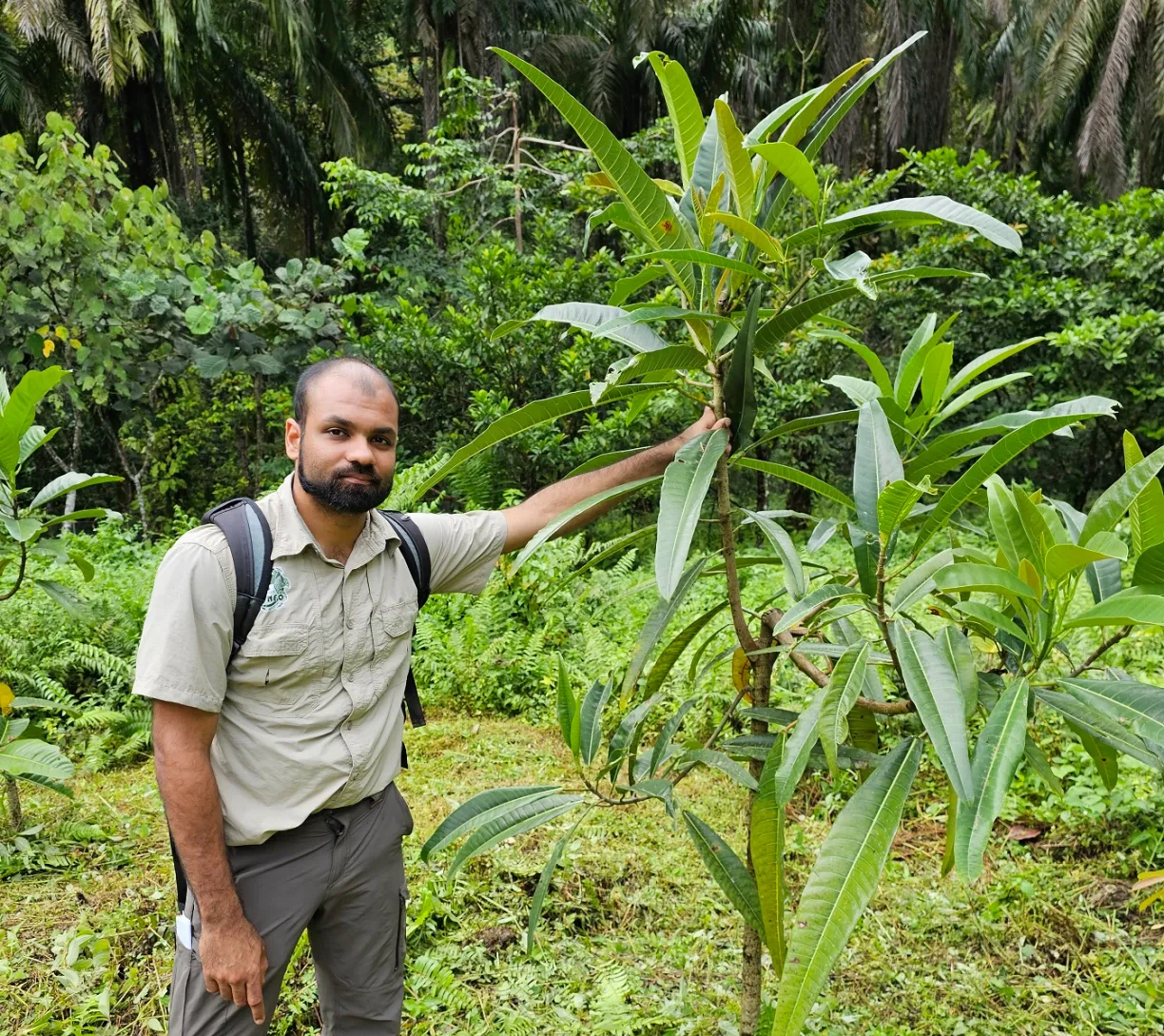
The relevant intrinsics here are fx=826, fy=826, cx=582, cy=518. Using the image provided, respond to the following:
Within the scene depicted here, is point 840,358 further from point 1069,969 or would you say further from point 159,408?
point 159,408

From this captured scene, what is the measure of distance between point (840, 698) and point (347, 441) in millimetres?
980

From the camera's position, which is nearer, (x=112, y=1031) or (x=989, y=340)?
(x=112, y=1031)

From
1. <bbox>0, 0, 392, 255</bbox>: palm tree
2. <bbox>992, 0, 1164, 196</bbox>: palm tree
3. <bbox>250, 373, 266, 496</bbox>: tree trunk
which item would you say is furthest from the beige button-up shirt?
<bbox>992, 0, 1164, 196</bbox>: palm tree

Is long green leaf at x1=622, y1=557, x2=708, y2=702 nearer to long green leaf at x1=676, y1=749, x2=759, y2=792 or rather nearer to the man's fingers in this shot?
long green leaf at x1=676, y1=749, x2=759, y2=792

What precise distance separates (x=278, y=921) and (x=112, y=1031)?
94cm

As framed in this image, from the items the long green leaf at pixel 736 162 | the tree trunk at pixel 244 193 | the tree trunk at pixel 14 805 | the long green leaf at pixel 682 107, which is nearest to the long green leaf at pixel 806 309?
the long green leaf at pixel 736 162

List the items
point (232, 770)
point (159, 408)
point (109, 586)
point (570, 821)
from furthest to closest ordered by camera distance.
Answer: point (159, 408), point (109, 586), point (570, 821), point (232, 770)

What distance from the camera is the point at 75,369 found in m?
5.31

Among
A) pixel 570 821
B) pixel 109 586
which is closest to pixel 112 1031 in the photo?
pixel 570 821

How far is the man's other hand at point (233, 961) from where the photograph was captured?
138 centimetres

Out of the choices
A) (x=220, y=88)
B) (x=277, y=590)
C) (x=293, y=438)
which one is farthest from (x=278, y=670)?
(x=220, y=88)

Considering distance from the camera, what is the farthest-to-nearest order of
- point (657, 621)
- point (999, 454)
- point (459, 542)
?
1. point (459, 542)
2. point (657, 621)
3. point (999, 454)

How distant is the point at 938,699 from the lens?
91cm

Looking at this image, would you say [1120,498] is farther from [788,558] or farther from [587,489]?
[587,489]
